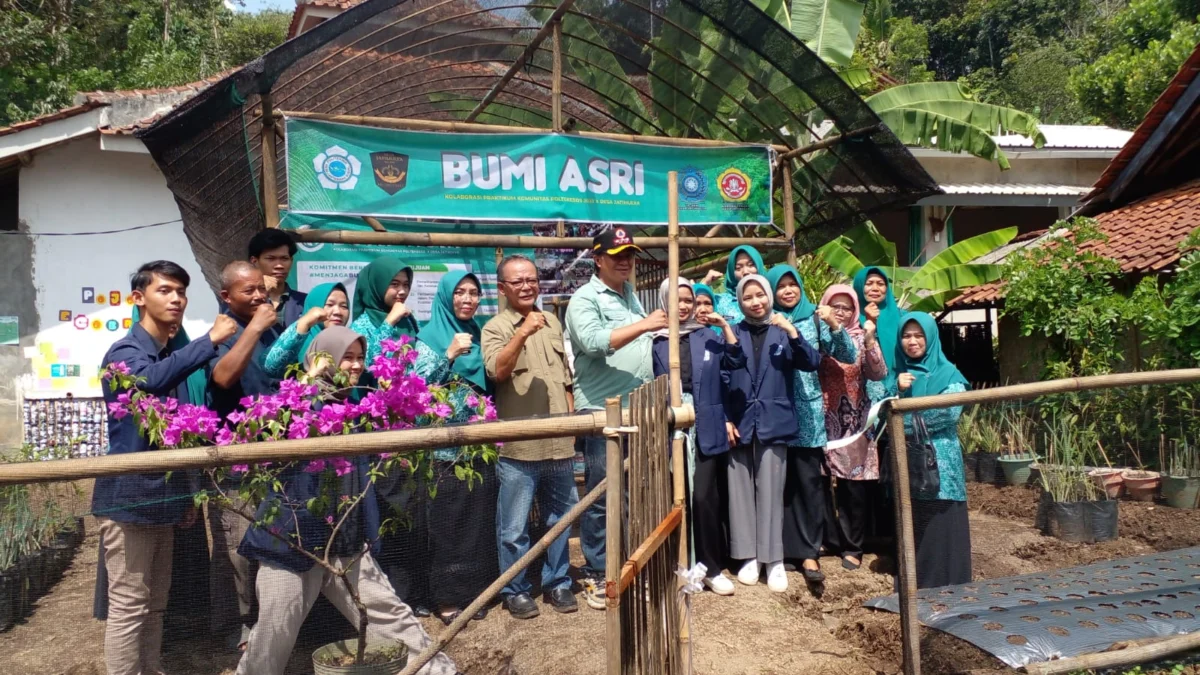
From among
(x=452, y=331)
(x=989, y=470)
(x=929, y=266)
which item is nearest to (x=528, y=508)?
(x=452, y=331)

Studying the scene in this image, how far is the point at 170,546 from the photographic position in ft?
7.73

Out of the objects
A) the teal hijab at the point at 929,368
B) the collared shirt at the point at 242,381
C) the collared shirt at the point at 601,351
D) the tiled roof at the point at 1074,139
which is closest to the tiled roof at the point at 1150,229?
the tiled roof at the point at 1074,139

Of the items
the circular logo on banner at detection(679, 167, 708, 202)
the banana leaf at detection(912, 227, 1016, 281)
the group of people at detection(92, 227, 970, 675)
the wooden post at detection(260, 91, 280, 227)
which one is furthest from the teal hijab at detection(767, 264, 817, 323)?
the banana leaf at detection(912, 227, 1016, 281)

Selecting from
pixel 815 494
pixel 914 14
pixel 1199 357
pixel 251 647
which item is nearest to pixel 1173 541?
pixel 815 494

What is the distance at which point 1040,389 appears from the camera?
372 centimetres

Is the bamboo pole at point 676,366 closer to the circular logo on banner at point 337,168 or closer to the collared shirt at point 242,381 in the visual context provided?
the collared shirt at point 242,381

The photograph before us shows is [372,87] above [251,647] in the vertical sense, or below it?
above

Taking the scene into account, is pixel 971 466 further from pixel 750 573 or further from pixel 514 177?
pixel 514 177

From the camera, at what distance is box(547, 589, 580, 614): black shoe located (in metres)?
2.73

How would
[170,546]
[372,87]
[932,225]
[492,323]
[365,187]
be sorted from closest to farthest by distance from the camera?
[170,546]
[492,323]
[365,187]
[372,87]
[932,225]

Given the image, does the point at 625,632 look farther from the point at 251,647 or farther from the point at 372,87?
the point at 372,87

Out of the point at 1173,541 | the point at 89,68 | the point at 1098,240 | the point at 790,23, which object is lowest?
the point at 1173,541

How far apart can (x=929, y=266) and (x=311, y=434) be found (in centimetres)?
867

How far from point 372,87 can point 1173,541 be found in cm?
581
